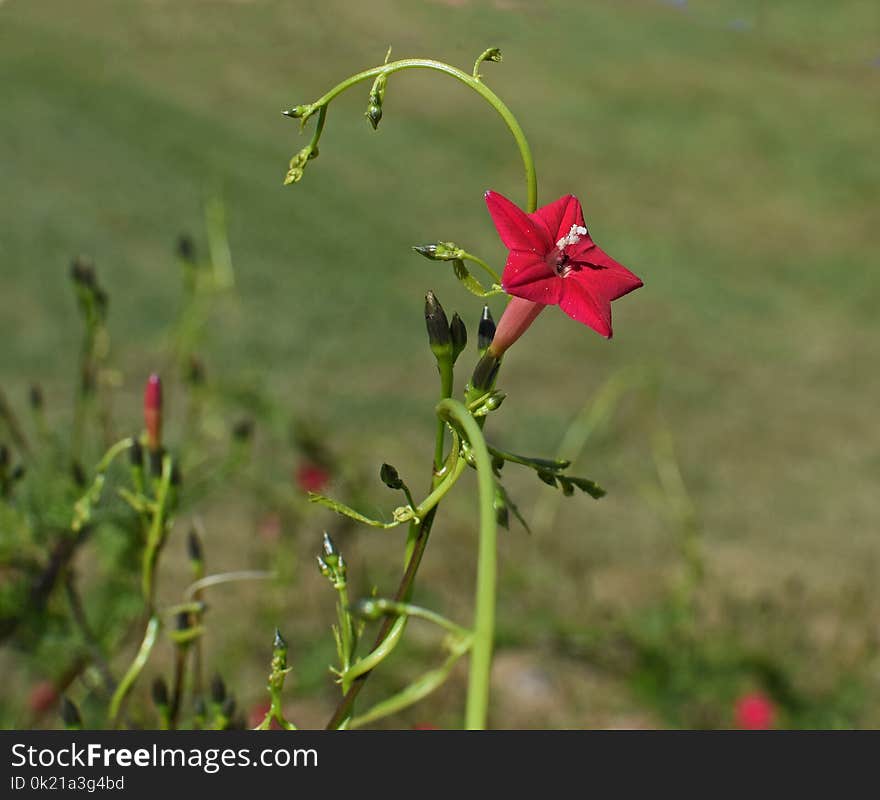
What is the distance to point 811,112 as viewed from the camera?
3.27 meters

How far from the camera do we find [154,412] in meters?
0.78

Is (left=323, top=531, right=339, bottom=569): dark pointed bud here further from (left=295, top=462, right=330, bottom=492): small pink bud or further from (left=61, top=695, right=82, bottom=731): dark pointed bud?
(left=295, top=462, right=330, bottom=492): small pink bud

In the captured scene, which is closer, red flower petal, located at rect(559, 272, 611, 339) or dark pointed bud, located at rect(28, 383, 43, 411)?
red flower petal, located at rect(559, 272, 611, 339)

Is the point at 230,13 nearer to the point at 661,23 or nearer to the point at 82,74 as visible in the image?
the point at 82,74

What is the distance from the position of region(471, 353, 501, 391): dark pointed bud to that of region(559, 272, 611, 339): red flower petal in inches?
1.7

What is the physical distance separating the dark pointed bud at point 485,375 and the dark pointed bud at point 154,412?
33cm

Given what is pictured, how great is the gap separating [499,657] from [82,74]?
7.99ft

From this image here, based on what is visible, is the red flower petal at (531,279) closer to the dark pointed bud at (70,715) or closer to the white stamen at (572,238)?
the white stamen at (572,238)

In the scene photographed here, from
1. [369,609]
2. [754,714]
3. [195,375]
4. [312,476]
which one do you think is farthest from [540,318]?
[369,609]

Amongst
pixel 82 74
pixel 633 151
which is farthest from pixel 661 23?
pixel 82 74

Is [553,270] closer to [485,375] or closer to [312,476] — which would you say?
[485,375]

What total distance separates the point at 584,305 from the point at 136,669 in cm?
41

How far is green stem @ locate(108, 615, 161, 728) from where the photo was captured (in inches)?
28.7

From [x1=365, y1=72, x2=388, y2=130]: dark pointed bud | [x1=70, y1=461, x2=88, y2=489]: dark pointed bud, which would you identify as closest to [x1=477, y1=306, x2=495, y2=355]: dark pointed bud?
[x1=365, y1=72, x2=388, y2=130]: dark pointed bud
